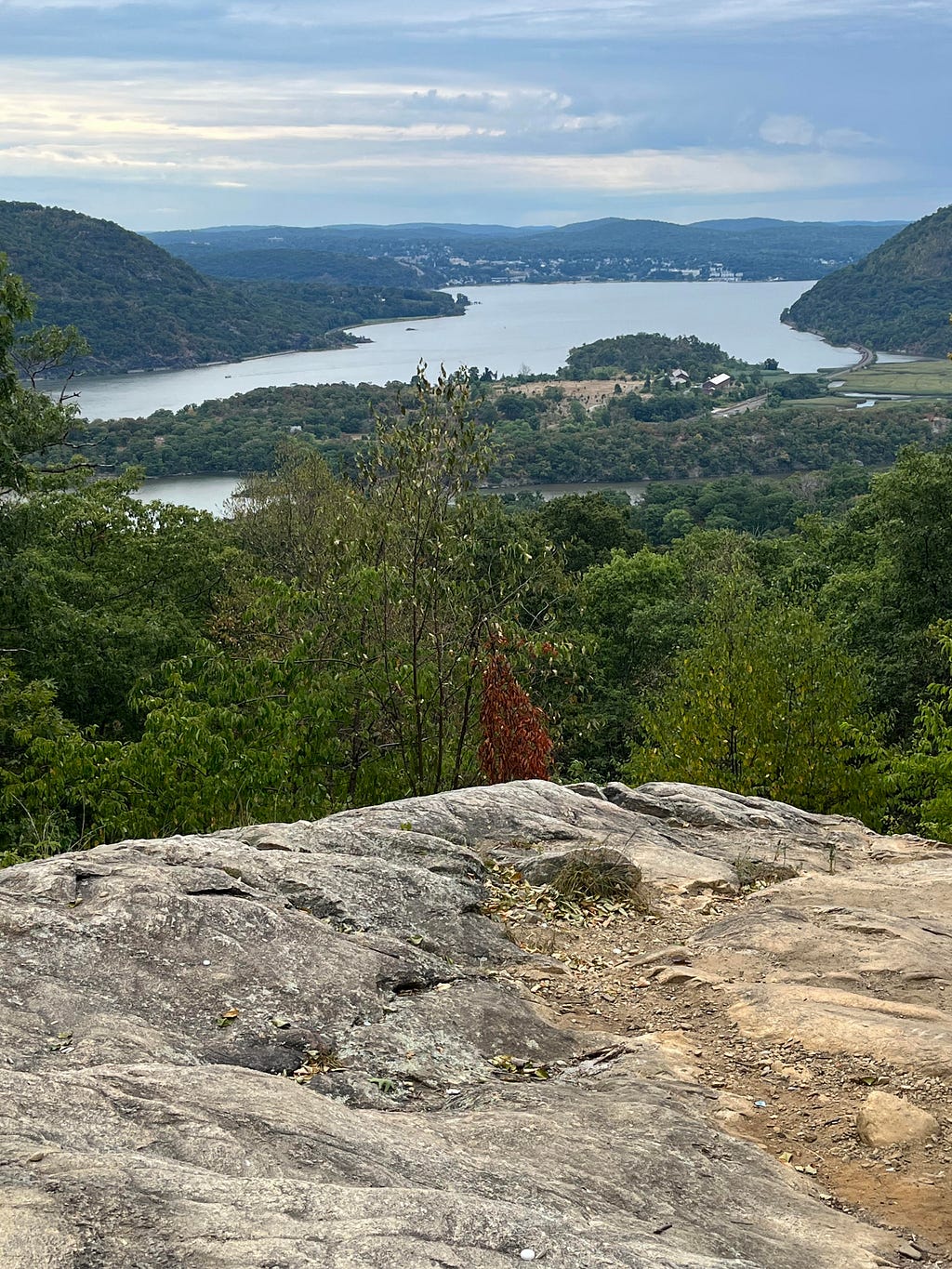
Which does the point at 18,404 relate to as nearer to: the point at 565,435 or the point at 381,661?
the point at 381,661

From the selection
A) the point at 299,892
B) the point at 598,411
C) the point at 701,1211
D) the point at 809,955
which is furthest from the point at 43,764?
the point at 598,411

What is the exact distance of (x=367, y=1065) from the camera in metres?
6.62

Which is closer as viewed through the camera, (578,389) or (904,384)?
(578,389)

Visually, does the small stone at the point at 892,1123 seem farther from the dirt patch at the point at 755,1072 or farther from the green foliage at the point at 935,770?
the green foliage at the point at 935,770

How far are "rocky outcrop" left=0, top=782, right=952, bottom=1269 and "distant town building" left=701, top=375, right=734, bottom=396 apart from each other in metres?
186

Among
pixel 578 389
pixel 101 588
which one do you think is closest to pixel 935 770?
pixel 101 588

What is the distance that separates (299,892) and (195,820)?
7.20 metres

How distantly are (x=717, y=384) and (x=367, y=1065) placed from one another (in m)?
196

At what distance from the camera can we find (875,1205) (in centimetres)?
595

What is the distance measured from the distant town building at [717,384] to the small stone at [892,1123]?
187771 millimetres

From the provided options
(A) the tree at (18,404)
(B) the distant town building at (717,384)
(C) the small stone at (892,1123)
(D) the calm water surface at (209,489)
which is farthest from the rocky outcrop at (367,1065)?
(B) the distant town building at (717,384)

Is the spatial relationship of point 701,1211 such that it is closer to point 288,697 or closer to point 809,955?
point 809,955

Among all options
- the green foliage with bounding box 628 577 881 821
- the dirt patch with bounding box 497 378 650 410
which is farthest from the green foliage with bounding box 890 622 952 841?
the dirt patch with bounding box 497 378 650 410

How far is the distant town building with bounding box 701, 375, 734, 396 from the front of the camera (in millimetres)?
189750
